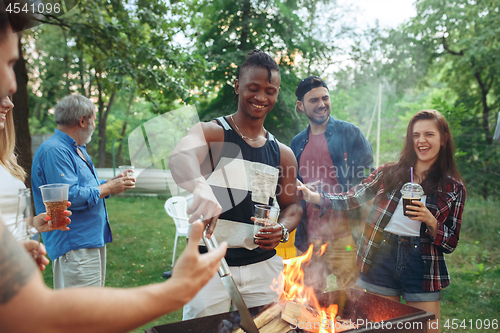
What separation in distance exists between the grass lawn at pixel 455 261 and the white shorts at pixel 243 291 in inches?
90.1

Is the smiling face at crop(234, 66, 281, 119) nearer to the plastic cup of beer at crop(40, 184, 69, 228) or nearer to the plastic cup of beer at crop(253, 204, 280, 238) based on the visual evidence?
the plastic cup of beer at crop(253, 204, 280, 238)

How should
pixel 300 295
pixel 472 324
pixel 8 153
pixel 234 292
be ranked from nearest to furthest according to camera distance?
pixel 234 292 < pixel 300 295 < pixel 8 153 < pixel 472 324

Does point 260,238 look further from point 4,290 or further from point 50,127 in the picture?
point 50,127

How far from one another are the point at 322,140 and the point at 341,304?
2176 mm

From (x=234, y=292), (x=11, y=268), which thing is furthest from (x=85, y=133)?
(x=11, y=268)

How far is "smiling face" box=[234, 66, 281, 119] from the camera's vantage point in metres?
2.53

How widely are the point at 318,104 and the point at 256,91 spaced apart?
174cm

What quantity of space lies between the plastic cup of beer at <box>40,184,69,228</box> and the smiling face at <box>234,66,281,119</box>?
1.53m

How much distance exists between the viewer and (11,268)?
2.45 feet

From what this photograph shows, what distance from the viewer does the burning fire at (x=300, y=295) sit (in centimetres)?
229

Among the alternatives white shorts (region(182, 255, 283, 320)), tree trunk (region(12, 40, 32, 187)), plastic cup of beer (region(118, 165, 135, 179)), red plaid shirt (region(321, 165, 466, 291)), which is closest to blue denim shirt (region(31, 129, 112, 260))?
plastic cup of beer (region(118, 165, 135, 179))

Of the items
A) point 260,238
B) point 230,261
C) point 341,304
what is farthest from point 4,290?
point 341,304

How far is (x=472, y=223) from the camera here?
8.17 meters

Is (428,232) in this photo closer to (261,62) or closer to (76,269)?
(261,62)
